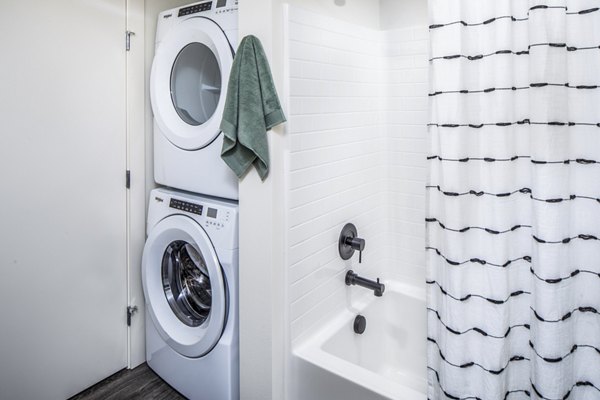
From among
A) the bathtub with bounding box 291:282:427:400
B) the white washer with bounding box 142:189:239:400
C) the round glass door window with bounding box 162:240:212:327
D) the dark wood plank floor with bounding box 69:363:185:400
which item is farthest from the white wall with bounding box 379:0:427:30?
the dark wood plank floor with bounding box 69:363:185:400

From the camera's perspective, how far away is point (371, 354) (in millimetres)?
2023

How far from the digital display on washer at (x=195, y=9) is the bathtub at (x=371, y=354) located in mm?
1537

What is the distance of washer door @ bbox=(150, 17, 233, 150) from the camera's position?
181cm

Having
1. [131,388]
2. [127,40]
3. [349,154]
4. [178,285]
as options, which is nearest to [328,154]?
[349,154]

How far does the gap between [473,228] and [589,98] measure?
462mm

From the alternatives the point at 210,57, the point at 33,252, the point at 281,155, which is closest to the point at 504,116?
the point at 281,155

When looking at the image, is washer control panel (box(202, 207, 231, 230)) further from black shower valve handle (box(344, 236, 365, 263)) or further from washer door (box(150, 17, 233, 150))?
black shower valve handle (box(344, 236, 365, 263))

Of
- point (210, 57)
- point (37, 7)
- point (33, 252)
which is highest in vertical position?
point (37, 7)

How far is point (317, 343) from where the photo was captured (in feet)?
5.49

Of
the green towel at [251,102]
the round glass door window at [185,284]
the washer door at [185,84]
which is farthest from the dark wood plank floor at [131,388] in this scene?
the green towel at [251,102]

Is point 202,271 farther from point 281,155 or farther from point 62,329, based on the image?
point 281,155

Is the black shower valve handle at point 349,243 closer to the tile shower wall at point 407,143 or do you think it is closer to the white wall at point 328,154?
the white wall at point 328,154

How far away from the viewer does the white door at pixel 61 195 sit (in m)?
1.62

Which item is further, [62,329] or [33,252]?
[62,329]
